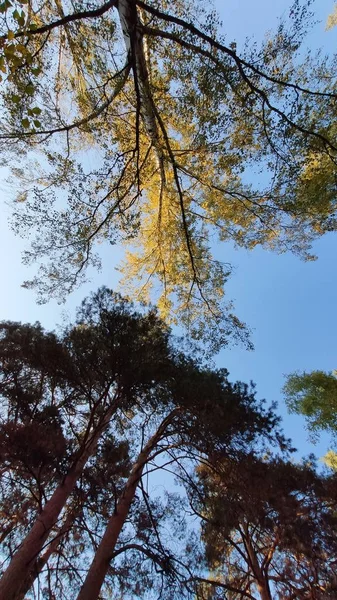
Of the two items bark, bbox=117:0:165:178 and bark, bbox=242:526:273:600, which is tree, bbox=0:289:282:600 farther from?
bark, bbox=117:0:165:178

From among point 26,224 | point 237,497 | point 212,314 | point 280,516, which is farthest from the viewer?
point 212,314

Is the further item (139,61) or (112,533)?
(139,61)

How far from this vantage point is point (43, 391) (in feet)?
15.8

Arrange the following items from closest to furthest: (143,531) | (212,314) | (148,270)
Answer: (143,531)
(212,314)
(148,270)

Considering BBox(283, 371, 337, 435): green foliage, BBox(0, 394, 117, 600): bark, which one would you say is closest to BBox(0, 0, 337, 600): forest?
BBox(0, 394, 117, 600): bark

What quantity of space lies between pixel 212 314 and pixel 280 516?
3.90m

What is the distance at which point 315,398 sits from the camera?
24.3 feet

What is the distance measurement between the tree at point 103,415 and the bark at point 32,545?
0.02m

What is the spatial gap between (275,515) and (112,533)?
1.91m

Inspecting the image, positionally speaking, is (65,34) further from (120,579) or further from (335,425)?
(335,425)

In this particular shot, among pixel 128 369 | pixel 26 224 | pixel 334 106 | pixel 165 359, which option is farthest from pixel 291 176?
pixel 26 224

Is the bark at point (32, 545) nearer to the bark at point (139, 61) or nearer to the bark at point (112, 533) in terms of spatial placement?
the bark at point (112, 533)

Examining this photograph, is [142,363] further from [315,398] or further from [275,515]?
[315,398]

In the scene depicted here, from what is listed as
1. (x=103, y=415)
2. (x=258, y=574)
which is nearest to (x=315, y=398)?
(x=258, y=574)
